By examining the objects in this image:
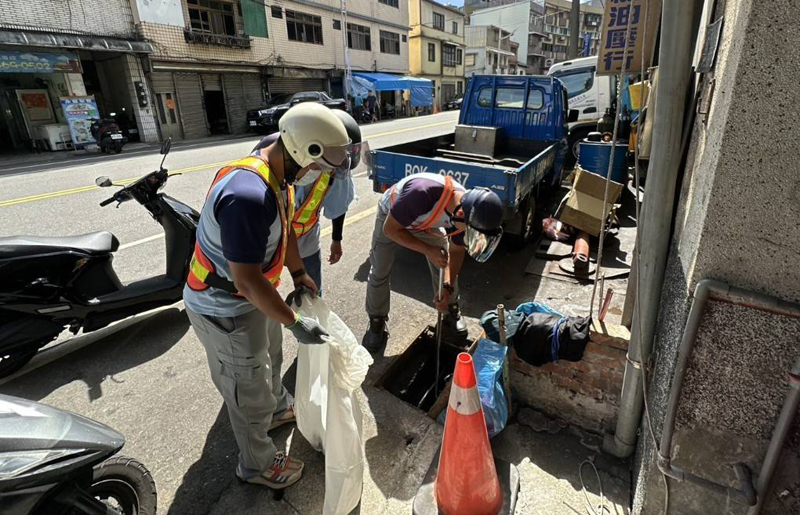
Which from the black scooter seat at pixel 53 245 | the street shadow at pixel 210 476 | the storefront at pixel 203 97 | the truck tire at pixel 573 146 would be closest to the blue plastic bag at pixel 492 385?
the street shadow at pixel 210 476

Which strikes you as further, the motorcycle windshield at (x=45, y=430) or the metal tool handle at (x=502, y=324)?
the metal tool handle at (x=502, y=324)

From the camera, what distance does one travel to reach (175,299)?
3.64 m

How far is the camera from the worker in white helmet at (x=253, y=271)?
1628 mm

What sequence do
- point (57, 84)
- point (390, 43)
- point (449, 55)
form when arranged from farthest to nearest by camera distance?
point (449, 55)
point (390, 43)
point (57, 84)

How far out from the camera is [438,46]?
3625 centimetres

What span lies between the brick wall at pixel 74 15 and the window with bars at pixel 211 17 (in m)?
2.83

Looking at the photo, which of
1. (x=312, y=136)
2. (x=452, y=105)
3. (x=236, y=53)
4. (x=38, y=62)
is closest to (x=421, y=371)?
(x=312, y=136)

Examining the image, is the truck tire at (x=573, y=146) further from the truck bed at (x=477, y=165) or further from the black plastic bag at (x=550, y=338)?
the black plastic bag at (x=550, y=338)

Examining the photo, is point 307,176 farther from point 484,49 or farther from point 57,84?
point 484,49

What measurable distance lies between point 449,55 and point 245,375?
40.7 m

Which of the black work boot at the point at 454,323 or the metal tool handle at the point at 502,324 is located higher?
the metal tool handle at the point at 502,324

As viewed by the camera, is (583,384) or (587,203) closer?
(583,384)

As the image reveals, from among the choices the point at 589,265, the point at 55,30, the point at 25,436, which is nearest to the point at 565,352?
the point at 25,436

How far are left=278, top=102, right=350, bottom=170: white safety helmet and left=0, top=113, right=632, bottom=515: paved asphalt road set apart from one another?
5.26 ft
